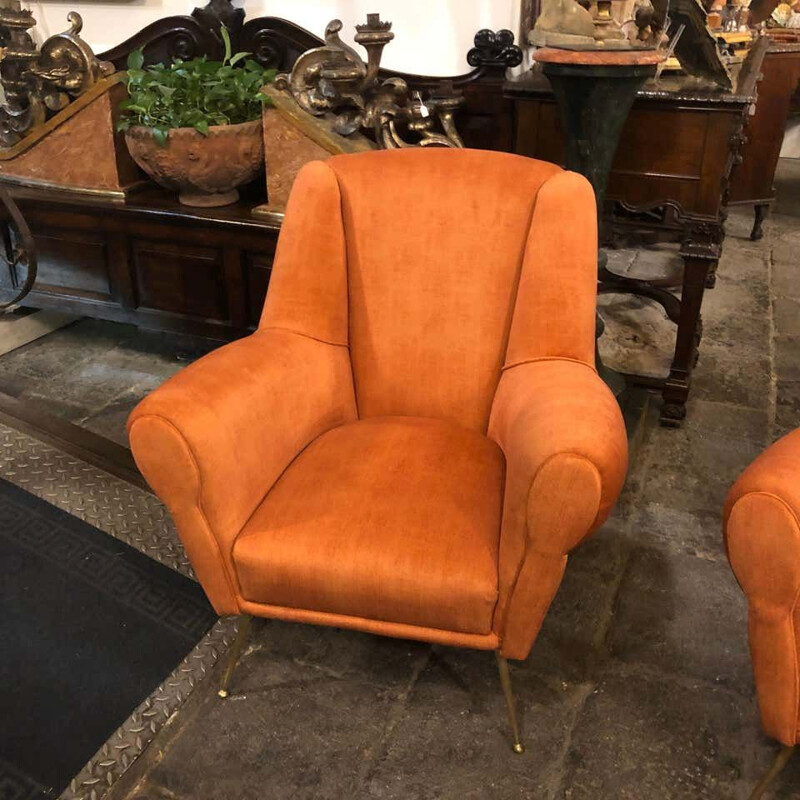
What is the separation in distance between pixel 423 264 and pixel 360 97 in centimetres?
106

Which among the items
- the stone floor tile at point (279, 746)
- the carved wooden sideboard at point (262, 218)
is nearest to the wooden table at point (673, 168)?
the carved wooden sideboard at point (262, 218)

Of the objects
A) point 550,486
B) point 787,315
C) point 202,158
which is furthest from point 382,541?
point 787,315

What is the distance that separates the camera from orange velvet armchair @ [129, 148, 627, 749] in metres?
1.36

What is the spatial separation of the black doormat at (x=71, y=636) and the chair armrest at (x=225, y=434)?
32cm

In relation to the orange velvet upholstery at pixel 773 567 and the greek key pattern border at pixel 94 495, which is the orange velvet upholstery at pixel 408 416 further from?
the greek key pattern border at pixel 94 495

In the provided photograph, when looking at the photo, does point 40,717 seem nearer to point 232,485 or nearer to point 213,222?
point 232,485

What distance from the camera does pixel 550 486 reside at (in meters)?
1.27

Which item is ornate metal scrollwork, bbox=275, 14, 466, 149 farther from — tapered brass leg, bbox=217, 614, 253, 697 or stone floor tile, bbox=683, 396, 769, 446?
tapered brass leg, bbox=217, 614, 253, 697

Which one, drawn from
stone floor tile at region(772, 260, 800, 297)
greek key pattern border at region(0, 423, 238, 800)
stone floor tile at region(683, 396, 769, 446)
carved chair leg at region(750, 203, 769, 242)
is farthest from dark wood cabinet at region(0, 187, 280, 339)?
carved chair leg at region(750, 203, 769, 242)

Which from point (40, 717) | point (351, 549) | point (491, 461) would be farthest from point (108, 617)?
point (491, 461)

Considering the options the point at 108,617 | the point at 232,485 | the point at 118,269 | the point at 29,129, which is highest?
the point at 29,129

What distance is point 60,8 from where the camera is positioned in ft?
10.6

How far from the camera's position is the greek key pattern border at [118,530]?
4.90 ft

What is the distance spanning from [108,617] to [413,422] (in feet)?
2.65
